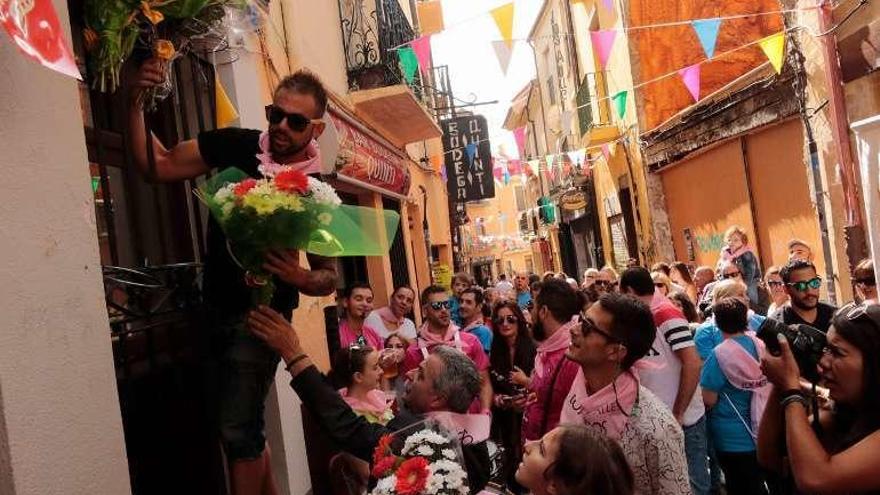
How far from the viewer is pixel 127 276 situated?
3.27 meters

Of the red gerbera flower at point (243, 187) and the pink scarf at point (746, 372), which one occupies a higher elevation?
the red gerbera flower at point (243, 187)

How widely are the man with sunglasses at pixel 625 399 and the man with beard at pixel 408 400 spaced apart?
492mm

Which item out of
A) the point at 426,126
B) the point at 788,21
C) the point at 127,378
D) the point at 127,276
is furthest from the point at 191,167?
the point at 426,126

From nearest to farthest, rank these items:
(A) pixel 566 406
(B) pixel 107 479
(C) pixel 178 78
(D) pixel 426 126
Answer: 1. (B) pixel 107 479
2. (A) pixel 566 406
3. (C) pixel 178 78
4. (D) pixel 426 126

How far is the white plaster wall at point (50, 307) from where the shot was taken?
2186 mm

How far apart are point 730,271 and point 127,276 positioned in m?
6.50

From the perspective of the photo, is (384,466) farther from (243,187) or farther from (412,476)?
(243,187)

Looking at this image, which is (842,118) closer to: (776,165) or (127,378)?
(776,165)

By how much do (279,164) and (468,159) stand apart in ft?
64.1

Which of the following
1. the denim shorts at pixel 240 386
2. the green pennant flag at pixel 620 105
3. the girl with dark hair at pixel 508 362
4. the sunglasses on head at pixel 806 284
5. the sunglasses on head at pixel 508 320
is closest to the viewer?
the denim shorts at pixel 240 386

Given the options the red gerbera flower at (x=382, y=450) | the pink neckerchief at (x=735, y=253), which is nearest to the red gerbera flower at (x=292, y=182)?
the red gerbera flower at (x=382, y=450)

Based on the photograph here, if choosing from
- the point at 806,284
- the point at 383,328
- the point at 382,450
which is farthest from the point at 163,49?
the point at 383,328

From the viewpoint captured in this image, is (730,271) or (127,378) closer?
(127,378)

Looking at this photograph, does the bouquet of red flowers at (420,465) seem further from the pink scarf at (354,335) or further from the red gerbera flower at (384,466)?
the pink scarf at (354,335)
